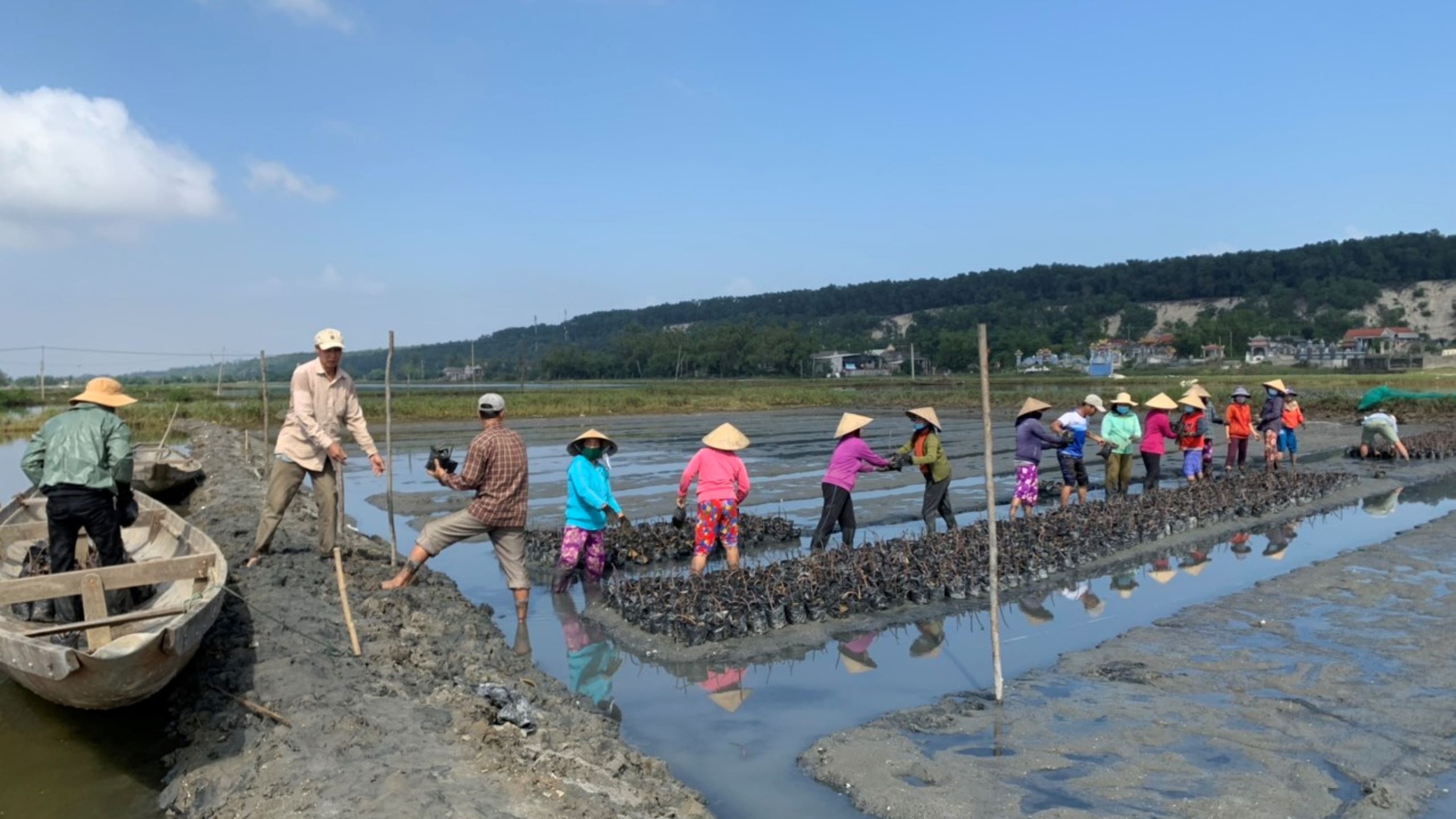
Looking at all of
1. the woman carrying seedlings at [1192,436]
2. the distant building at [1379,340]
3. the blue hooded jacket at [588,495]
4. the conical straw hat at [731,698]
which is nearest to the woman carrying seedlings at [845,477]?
the blue hooded jacket at [588,495]

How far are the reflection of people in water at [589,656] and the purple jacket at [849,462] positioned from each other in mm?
2833

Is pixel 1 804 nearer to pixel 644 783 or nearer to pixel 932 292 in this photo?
pixel 644 783

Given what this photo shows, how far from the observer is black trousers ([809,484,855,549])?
34.2 feet

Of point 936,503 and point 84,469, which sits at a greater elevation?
point 84,469

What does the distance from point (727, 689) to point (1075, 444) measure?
790 centimetres

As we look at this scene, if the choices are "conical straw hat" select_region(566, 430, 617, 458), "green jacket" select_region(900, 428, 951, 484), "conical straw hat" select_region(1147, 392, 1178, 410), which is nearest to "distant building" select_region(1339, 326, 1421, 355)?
"conical straw hat" select_region(1147, 392, 1178, 410)

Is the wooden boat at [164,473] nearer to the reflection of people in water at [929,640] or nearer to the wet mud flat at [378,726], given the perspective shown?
the wet mud flat at [378,726]

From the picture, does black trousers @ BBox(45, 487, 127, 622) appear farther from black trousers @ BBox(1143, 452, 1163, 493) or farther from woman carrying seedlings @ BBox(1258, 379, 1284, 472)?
woman carrying seedlings @ BBox(1258, 379, 1284, 472)

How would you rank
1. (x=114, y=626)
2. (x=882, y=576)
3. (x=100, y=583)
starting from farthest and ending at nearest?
(x=882, y=576) < (x=100, y=583) < (x=114, y=626)

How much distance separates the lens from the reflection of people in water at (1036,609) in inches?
337

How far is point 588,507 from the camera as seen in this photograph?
9086mm

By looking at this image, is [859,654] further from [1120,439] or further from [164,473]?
[164,473]

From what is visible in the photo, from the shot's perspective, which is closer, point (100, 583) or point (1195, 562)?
point (100, 583)

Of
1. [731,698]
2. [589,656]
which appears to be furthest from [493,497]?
[731,698]
